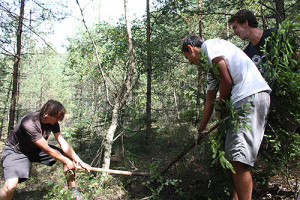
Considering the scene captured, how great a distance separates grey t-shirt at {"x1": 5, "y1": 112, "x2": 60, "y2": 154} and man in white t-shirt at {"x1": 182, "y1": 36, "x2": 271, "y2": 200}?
283 cm

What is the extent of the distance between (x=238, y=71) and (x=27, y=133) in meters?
3.13

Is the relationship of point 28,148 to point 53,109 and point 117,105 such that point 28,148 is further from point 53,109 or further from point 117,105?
point 117,105

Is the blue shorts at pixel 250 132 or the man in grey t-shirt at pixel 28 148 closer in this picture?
the blue shorts at pixel 250 132

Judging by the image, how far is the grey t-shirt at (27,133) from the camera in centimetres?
306

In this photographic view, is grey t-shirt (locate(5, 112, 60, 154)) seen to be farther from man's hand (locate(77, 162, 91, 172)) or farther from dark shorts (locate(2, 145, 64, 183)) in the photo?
man's hand (locate(77, 162, 91, 172))

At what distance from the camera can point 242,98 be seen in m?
1.90

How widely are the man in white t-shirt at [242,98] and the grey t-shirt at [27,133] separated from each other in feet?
9.30

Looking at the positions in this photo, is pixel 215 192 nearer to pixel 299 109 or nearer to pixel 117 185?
pixel 299 109

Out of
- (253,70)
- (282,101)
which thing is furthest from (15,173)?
(282,101)

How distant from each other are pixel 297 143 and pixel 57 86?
34901 millimetres

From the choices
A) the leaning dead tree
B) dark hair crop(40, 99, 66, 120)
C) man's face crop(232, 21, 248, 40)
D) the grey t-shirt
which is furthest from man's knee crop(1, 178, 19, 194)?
man's face crop(232, 21, 248, 40)

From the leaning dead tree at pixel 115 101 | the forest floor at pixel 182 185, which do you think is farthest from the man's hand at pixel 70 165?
the leaning dead tree at pixel 115 101

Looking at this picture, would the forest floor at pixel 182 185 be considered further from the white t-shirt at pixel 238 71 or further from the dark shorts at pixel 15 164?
the white t-shirt at pixel 238 71

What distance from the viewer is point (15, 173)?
310 cm
